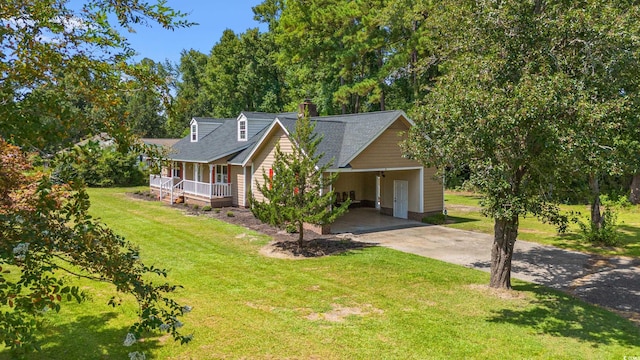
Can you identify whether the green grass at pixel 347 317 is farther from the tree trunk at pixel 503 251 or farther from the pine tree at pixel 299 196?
the pine tree at pixel 299 196

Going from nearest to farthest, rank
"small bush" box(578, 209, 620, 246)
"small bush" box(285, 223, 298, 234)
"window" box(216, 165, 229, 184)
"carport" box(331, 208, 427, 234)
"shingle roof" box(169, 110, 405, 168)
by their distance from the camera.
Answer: "small bush" box(285, 223, 298, 234) → "small bush" box(578, 209, 620, 246) → "carport" box(331, 208, 427, 234) → "shingle roof" box(169, 110, 405, 168) → "window" box(216, 165, 229, 184)

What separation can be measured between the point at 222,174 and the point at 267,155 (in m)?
6.18

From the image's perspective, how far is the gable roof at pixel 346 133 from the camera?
64.7 ft

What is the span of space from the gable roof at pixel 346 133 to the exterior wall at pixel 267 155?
0.52m

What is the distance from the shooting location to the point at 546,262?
14430mm

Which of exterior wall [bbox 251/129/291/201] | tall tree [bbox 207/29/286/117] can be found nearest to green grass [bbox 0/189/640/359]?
exterior wall [bbox 251/129/291/201]

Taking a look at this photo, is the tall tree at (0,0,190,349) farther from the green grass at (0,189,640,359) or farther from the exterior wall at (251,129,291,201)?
the exterior wall at (251,129,291,201)

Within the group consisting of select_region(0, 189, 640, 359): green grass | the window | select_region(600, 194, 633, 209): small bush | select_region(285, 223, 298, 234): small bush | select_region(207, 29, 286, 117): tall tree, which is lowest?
select_region(0, 189, 640, 359): green grass

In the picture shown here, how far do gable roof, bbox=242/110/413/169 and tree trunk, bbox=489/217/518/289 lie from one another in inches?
354

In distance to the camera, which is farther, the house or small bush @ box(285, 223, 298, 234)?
the house

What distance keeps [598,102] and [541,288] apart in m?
5.60

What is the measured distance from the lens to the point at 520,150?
→ 9.09 metres

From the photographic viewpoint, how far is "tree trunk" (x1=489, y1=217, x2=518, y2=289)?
10680 mm

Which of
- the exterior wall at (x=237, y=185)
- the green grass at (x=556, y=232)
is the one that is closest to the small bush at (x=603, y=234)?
the green grass at (x=556, y=232)
